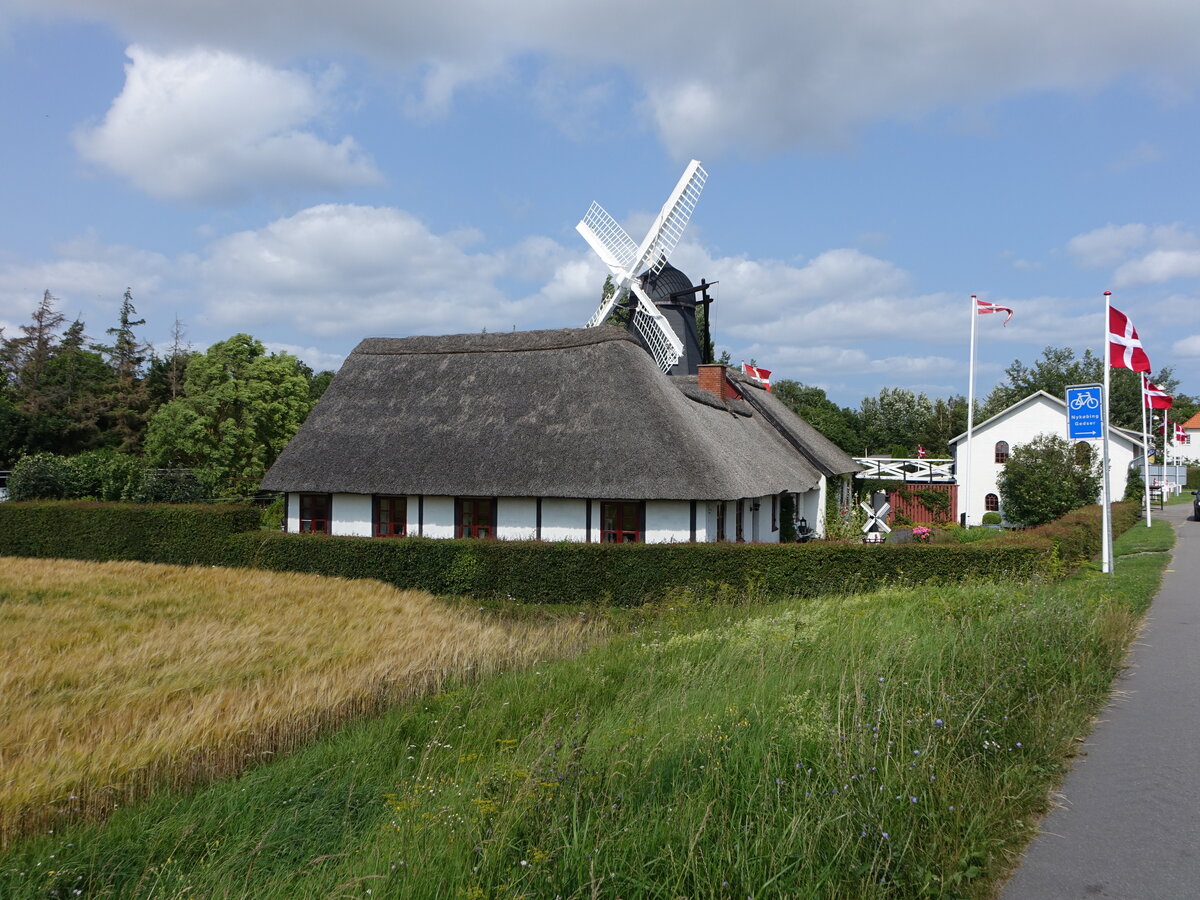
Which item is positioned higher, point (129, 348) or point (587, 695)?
point (129, 348)

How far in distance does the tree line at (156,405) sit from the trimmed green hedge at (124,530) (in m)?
14.0

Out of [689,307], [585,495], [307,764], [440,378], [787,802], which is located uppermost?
[689,307]

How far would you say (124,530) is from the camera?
23.5 m

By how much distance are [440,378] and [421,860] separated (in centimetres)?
2233

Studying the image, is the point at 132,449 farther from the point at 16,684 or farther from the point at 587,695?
the point at 587,695

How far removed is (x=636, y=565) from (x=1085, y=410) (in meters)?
9.48

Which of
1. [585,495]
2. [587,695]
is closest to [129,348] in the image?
[585,495]

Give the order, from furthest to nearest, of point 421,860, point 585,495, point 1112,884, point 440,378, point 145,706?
point 440,378 → point 585,495 → point 145,706 → point 1112,884 → point 421,860

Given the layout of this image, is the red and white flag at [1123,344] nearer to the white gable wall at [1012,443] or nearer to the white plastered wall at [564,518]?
the white plastered wall at [564,518]

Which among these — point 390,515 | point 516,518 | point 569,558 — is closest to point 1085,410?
point 569,558

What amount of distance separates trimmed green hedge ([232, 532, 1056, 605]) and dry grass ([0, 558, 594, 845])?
7.52 feet

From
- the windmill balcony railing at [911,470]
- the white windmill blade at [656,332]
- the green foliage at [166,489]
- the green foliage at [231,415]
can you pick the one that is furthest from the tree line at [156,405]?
the windmill balcony railing at [911,470]

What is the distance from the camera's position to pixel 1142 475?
4572cm

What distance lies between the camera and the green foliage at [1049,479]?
1211 inches
